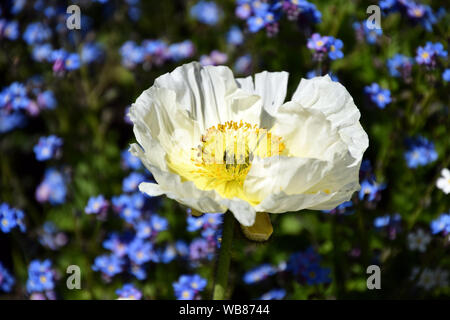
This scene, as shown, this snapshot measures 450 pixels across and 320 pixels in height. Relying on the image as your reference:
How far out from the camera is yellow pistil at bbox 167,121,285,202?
2.00m

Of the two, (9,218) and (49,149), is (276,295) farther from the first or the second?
(49,149)

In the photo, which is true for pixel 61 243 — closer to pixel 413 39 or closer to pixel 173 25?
pixel 173 25

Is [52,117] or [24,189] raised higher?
[52,117]

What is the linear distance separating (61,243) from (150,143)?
5.87 ft

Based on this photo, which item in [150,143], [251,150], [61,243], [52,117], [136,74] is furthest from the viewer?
[52,117]

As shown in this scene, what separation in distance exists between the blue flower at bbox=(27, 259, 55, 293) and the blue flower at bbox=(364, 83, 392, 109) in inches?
71.7

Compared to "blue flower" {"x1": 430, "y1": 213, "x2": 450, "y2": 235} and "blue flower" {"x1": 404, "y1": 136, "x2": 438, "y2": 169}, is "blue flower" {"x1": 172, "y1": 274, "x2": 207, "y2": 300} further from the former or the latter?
"blue flower" {"x1": 404, "y1": 136, "x2": 438, "y2": 169}

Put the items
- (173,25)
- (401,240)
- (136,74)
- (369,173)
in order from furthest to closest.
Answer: (173,25) < (136,74) < (401,240) < (369,173)

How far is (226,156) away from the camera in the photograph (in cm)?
202

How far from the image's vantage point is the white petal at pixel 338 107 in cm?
197

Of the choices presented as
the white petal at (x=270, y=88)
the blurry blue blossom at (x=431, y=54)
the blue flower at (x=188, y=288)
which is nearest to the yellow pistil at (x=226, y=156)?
the white petal at (x=270, y=88)

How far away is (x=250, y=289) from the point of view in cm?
309

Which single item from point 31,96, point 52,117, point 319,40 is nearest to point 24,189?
point 52,117

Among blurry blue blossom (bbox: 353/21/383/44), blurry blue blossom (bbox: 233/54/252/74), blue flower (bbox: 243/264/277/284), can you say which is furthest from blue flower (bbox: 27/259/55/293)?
blurry blue blossom (bbox: 353/21/383/44)
